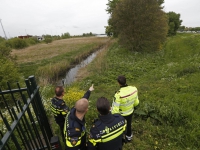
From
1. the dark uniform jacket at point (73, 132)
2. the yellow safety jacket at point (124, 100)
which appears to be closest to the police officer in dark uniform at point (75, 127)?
the dark uniform jacket at point (73, 132)

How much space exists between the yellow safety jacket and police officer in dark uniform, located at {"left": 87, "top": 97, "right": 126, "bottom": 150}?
4.09ft

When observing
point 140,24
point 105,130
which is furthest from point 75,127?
point 140,24

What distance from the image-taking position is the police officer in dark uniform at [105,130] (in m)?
2.65

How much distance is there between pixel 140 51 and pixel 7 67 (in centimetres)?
1953

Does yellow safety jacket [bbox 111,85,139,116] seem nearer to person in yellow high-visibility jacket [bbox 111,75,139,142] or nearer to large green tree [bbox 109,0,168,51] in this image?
person in yellow high-visibility jacket [bbox 111,75,139,142]

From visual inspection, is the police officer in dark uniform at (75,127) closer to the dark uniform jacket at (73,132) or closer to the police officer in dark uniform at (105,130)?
the dark uniform jacket at (73,132)

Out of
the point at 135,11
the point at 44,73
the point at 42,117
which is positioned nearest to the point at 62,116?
the point at 42,117

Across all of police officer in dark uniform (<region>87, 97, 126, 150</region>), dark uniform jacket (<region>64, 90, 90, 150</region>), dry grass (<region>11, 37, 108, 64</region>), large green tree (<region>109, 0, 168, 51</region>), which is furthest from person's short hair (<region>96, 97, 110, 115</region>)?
dry grass (<region>11, 37, 108, 64</region>)

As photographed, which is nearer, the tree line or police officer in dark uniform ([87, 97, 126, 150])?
police officer in dark uniform ([87, 97, 126, 150])

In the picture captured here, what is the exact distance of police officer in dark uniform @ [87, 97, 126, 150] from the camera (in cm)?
265

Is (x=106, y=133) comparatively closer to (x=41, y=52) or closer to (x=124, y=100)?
(x=124, y=100)

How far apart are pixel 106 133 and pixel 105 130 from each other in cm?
6

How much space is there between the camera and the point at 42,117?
353 centimetres

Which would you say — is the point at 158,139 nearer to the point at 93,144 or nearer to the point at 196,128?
the point at 196,128
